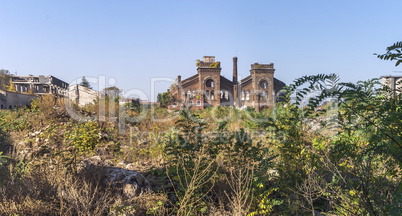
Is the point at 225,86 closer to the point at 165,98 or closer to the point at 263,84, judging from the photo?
the point at 263,84

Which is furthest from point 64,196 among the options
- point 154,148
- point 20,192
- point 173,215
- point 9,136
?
point 9,136

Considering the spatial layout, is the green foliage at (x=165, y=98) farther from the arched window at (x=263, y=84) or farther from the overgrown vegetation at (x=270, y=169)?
the overgrown vegetation at (x=270, y=169)

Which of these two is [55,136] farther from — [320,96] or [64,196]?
[320,96]

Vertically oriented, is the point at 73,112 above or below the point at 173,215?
above

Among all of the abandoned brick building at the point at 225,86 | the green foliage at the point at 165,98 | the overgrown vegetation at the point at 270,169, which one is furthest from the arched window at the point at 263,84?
the overgrown vegetation at the point at 270,169

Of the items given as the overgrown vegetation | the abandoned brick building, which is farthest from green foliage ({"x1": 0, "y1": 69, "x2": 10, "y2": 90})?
the overgrown vegetation

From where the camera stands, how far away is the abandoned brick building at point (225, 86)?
113 ft

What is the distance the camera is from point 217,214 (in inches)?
122

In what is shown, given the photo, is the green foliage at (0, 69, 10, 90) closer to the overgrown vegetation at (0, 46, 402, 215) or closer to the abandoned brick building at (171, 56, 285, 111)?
the abandoned brick building at (171, 56, 285, 111)

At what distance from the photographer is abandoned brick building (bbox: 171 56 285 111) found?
34438 mm

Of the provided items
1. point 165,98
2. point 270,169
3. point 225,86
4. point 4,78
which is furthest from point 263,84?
point 4,78

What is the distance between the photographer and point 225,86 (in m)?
36.0

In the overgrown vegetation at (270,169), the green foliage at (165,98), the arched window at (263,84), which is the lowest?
the overgrown vegetation at (270,169)

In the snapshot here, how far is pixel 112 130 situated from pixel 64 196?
5.28 meters
